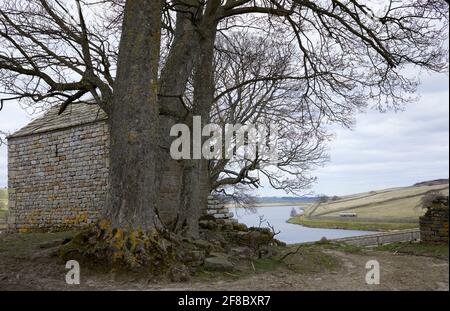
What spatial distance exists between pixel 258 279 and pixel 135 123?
360 centimetres

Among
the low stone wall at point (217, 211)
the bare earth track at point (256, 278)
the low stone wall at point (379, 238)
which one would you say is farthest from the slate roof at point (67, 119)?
the low stone wall at point (379, 238)

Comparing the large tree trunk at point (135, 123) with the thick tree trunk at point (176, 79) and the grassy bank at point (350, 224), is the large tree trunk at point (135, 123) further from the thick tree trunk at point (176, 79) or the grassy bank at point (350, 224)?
the grassy bank at point (350, 224)

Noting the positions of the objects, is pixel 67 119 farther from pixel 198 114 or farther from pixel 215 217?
pixel 198 114

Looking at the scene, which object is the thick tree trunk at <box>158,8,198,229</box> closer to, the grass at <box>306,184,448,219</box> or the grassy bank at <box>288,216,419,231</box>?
the grass at <box>306,184,448,219</box>

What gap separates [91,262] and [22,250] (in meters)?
3.20

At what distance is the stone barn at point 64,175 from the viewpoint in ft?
48.0

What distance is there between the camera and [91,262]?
7832 millimetres

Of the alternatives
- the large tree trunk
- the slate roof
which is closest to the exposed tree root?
the large tree trunk

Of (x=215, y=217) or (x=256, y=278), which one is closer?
(x=256, y=278)

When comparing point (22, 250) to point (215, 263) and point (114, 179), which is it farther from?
point (215, 263)

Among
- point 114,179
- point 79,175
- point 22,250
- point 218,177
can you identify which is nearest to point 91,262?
point 114,179

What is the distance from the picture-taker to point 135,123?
8.12m

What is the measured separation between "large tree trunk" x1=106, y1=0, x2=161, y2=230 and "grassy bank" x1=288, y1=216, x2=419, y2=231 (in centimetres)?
2642

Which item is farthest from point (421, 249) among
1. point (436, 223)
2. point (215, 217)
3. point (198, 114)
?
point (198, 114)
